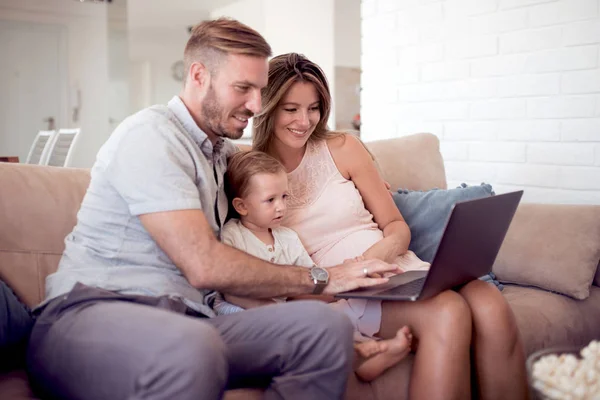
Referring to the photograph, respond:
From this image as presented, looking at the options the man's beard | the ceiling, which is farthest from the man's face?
the ceiling

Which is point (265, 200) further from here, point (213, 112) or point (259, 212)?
point (213, 112)

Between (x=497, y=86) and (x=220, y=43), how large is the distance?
1671 mm

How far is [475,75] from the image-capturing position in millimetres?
3006

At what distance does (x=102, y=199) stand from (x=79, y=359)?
40 cm

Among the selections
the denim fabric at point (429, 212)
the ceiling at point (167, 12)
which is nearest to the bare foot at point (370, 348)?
the denim fabric at point (429, 212)

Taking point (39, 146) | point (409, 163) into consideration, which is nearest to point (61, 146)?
point (39, 146)

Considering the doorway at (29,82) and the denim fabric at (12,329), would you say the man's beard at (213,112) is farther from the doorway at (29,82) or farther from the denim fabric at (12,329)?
the doorway at (29,82)

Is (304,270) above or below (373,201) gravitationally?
below

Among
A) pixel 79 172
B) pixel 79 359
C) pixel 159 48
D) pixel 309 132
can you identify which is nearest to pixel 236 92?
pixel 309 132

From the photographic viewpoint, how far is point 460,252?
4.94ft

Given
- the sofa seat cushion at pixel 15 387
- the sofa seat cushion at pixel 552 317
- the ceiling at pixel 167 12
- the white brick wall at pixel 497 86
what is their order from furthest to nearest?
the ceiling at pixel 167 12 → the white brick wall at pixel 497 86 → the sofa seat cushion at pixel 552 317 → the sofa seat cushion at pixel 15 387

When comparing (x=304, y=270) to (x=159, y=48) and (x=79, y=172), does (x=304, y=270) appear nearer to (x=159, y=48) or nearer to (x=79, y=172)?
(x=79, y=172)

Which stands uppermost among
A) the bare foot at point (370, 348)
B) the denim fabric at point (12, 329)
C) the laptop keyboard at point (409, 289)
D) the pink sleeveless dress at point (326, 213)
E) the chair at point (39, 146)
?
the chair at point (39, 146)

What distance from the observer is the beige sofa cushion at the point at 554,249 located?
214 centimetres
